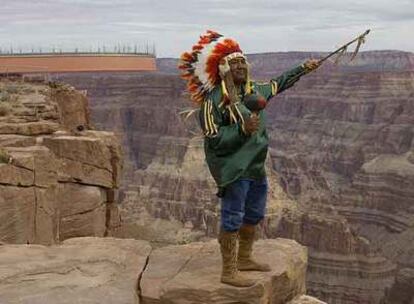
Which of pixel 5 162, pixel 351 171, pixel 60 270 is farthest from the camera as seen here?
pixel 351 171

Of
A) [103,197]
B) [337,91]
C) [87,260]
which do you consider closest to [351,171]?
[337,91]

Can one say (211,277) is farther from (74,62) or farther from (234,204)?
(74,62)

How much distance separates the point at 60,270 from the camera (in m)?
6.65

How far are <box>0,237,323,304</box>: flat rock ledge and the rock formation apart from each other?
9.69 feet

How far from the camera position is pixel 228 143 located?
573 centimetres

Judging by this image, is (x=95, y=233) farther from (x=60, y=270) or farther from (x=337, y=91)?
(x=337, y=91)

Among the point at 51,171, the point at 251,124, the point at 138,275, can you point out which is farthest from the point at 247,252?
the point at 51,171

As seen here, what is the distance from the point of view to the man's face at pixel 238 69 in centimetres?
588

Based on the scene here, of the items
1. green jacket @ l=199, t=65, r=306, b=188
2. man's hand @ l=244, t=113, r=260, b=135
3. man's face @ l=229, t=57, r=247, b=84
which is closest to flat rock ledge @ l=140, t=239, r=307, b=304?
green jacket @ l=199, t=65, r=306, b=188

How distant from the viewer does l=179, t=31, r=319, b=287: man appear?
5762 mm

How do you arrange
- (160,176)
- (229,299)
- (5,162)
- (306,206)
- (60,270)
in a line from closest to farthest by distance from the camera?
(229,299), (60,270), (5,162), (306,206), (160,176)

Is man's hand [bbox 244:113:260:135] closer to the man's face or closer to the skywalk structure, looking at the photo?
the man's face

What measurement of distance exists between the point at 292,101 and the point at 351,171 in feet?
83.4

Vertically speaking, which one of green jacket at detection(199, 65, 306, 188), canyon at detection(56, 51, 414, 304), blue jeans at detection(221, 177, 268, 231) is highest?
green jacket at detection(199, 65, 306, 188)
